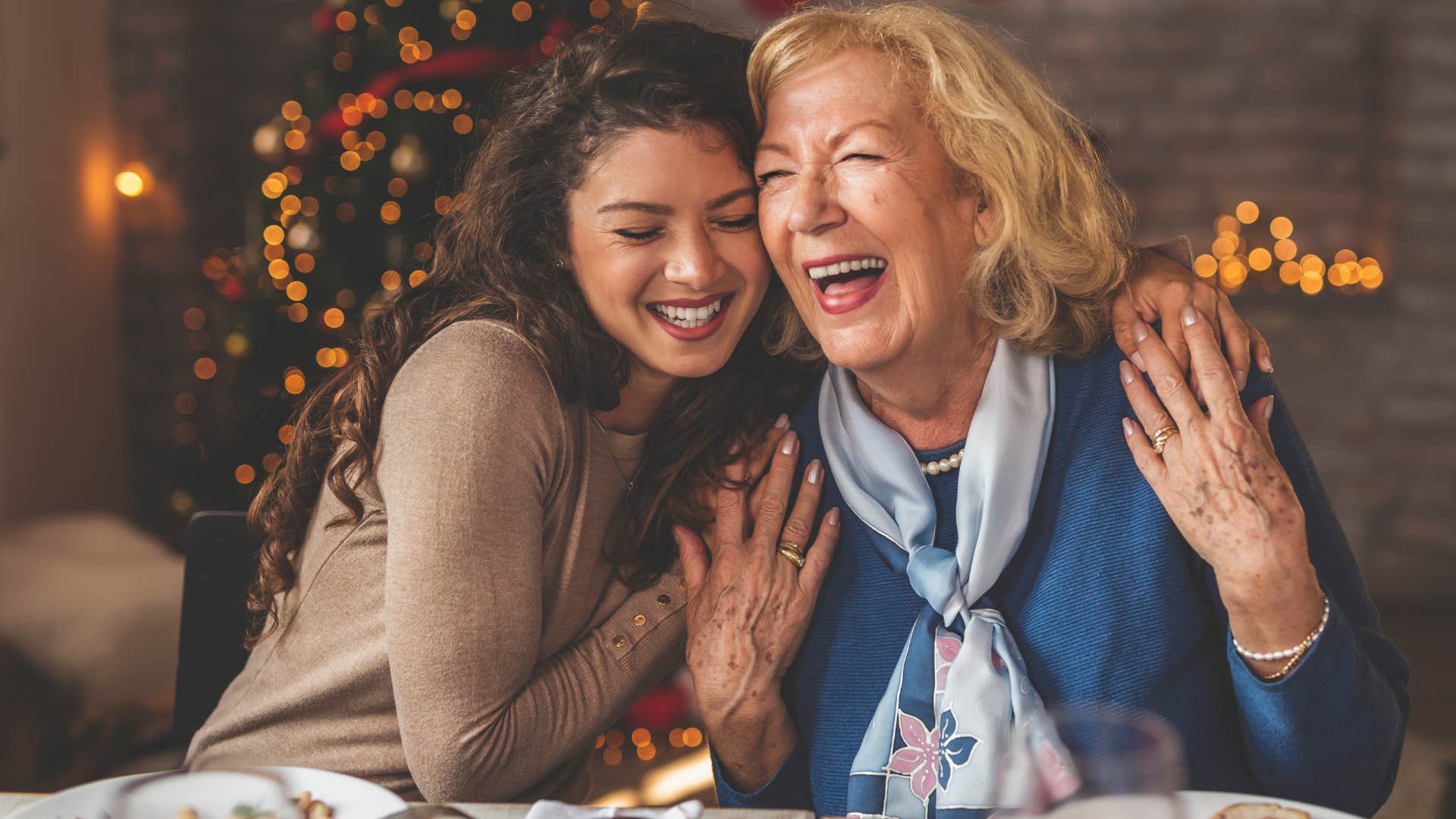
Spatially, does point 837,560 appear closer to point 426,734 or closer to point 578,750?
point 578,750

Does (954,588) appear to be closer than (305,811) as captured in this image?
No

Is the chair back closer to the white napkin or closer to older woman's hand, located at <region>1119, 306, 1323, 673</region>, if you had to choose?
the white napkin

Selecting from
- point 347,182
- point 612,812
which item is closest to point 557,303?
point 612,812

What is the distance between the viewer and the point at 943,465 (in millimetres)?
1486

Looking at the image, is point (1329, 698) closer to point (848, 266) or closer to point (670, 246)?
point (848, 266)

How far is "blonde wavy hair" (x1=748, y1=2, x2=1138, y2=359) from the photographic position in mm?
1418

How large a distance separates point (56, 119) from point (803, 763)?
3754 millimetres

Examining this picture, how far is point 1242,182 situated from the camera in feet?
14.7

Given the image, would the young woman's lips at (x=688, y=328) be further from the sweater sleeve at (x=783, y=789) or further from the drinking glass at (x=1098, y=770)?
the drinking glass at (x=1098, y=770)

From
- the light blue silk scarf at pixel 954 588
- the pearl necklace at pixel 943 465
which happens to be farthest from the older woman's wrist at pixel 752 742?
the pearl necklace at pixel 943 465

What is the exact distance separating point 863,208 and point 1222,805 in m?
0.76

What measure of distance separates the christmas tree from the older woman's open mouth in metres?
1.49

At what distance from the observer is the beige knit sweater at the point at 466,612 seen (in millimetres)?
1248

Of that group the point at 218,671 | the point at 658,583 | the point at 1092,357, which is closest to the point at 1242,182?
the point at 1092,357
